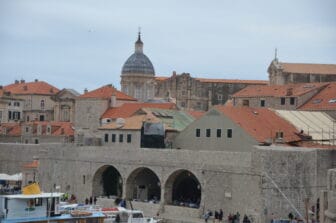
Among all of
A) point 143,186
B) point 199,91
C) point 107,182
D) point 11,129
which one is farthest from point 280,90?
point 11,129

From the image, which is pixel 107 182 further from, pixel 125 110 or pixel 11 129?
pixel 11 129

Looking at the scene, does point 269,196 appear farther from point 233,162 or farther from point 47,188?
point 47,188

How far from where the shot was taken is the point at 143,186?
52562mm

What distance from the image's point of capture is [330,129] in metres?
51.4

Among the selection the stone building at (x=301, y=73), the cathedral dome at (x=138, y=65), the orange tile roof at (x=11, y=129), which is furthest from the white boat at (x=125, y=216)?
the cathedral dome at (x=138, y=65)

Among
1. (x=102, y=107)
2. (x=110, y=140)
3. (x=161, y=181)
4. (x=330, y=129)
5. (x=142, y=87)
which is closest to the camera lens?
(x=161, y=181)

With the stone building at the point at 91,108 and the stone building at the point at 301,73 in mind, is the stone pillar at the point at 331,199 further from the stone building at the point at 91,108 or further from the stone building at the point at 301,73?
the stone building at the point at 301,73

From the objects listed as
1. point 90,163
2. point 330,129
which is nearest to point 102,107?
point 90,163

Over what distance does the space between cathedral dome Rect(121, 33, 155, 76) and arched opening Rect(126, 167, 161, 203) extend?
34.5 m

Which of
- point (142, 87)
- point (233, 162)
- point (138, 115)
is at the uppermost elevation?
point (142, 87)

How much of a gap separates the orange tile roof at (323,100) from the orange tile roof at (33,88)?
131 ft

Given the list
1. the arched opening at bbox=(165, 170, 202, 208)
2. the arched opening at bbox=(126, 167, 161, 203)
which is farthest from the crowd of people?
the arched opening at bbox=(126, 167, 161, 203)

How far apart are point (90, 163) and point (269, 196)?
56.0ft

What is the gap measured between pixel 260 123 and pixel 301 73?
3035cm
